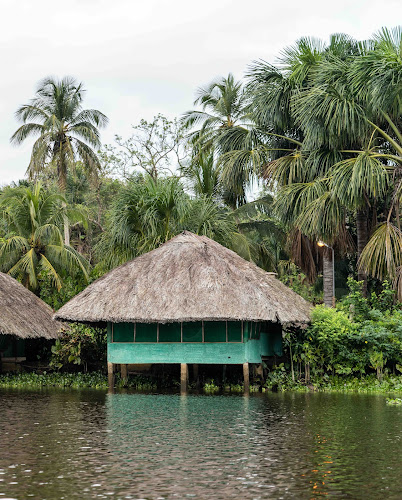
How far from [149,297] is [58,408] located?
16.9 ft

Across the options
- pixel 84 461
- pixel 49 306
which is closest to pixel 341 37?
pixel 49 306

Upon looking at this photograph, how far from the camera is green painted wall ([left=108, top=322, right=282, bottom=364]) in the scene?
20.6m

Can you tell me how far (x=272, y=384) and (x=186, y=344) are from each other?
2793mm

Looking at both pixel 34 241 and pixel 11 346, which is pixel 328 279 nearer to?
pixel 34 241

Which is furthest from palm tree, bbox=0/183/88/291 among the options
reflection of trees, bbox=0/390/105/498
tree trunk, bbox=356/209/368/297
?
tree trunk, bbox=356/209/368/297

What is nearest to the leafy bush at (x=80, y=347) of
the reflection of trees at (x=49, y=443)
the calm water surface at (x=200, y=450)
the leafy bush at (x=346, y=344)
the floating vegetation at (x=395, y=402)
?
the reflection of trees at (x=49, y=443)

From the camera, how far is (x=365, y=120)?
22969mm

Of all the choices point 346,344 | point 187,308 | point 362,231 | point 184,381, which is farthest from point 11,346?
point 362,231

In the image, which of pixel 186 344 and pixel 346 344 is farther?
pixel 346 344

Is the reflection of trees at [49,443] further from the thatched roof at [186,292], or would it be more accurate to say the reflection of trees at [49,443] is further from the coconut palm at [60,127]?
the coconut palm at [60,127]

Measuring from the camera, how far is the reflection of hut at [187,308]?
20.2 m

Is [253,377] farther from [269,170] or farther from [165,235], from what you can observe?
[269,170]

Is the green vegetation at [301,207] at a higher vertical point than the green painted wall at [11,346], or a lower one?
higher

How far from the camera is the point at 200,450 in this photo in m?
10.5
